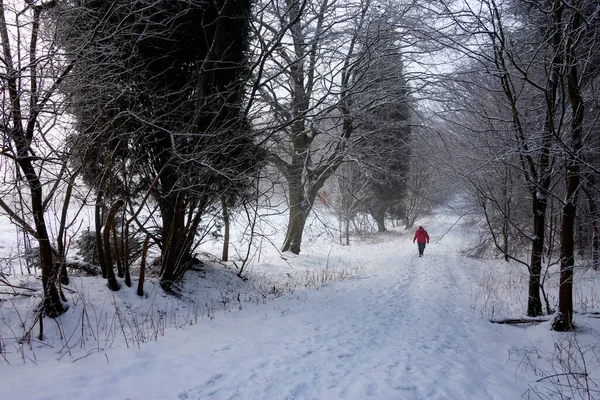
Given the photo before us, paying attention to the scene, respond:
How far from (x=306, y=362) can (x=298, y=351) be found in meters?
0.30

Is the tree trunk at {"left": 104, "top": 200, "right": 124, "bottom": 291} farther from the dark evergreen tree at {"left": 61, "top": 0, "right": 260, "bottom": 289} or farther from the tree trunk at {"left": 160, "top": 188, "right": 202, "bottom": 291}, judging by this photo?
the tree trunk at {"left": 160, "top": 188, "right": 202, "bottom": 291}

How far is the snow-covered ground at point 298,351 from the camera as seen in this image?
307 cm

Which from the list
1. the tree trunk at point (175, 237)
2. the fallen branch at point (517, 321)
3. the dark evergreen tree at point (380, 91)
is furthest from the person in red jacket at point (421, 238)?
the tree trunk at point (175, 237)

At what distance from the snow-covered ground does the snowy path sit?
0.6 inches

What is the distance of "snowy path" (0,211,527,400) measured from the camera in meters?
2.99

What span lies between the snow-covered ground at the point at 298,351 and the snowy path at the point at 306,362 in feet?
0.05

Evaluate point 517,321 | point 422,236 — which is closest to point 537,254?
point 517,321

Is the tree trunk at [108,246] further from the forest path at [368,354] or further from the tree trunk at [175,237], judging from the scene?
the forest path at [368,354]

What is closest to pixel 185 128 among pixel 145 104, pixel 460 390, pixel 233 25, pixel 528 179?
pixel 145 104

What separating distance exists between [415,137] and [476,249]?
7955 millimetres

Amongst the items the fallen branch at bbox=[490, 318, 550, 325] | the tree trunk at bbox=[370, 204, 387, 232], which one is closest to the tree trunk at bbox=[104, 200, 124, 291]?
the fallen branch at bbox=[490, 318, 550, 325]

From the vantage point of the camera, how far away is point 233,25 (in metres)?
7.48

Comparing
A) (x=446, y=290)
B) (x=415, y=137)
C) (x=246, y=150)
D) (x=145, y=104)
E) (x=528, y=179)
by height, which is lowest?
(x=446, y=290)

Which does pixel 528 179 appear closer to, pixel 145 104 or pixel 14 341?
pixel 145 104
